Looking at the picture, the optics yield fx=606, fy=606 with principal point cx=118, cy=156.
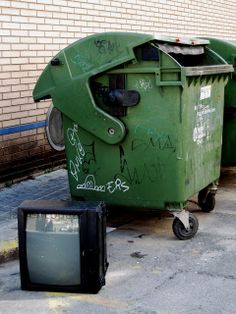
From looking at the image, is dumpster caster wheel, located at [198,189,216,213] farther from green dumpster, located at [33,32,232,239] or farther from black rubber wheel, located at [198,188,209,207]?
green dumpster, located at [33,32,232,239]

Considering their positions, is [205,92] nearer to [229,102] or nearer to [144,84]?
[144,84]

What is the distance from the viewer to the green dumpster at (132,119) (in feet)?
17.6

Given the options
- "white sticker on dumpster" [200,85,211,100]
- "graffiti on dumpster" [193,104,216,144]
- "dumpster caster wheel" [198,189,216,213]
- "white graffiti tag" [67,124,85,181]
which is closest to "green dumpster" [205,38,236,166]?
"dumpster caster wheel" [198,189,216,213]

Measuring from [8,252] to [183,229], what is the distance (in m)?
1.64

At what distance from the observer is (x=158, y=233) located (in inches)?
233

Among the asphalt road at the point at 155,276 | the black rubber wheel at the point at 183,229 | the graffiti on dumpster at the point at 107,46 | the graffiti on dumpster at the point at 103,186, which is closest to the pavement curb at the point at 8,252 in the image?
the asphalt road at the point at 155,276

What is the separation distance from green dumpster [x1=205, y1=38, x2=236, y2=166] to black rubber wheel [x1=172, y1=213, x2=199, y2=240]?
2076 millimetres

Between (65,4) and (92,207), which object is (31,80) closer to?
(65,4)

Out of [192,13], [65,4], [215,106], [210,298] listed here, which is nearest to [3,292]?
[210,298]

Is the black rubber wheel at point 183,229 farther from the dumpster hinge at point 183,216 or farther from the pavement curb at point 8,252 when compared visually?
the pavement curb at point 8,252

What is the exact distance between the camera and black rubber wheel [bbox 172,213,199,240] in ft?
18.5

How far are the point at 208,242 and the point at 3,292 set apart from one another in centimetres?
207

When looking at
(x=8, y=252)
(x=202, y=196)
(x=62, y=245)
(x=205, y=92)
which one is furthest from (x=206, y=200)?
(x=62, y=245)

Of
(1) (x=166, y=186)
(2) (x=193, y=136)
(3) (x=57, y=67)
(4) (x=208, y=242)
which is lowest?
(4) (x=208, y=242)
